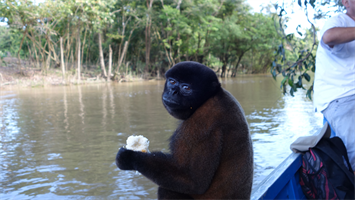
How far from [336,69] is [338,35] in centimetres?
34

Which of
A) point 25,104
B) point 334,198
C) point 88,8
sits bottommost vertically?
point 25,104

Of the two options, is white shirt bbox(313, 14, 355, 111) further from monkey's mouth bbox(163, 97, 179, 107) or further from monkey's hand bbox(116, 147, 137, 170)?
monkey's hand bbox(116, 147, 137, 170)

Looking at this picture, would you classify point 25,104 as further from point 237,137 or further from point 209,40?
point 209,40

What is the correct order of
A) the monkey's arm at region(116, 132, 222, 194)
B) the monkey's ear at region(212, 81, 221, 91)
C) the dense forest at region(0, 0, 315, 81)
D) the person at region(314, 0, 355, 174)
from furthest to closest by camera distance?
the dense forest at region(0, 0, 315, 81)
the person at region(314, 0, 355, 174)
the monkey's ear at region(212, 81, 221, 91)
the monkey's arm at region(116, 132, 222, 194)

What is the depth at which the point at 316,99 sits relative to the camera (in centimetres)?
289

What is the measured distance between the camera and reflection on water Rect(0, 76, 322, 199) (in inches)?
173

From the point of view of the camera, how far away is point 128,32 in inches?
1214

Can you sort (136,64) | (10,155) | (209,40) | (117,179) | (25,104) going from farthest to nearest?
(209,40) < (136,64) < (25,104) < (10,155) < (117,179)

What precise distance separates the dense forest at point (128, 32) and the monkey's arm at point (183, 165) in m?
20.6

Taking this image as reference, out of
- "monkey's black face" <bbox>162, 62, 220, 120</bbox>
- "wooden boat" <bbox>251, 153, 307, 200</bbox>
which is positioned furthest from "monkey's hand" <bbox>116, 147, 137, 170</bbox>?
"wooden boat" <bbox>251, 153, 307, 200</bbox>

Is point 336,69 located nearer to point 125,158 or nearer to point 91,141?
point 125,158

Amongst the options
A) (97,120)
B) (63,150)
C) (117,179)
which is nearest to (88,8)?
(97,120)

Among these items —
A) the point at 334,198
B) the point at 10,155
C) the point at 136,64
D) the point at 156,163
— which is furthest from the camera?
the point at 136,64

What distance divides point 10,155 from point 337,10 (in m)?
6.18
